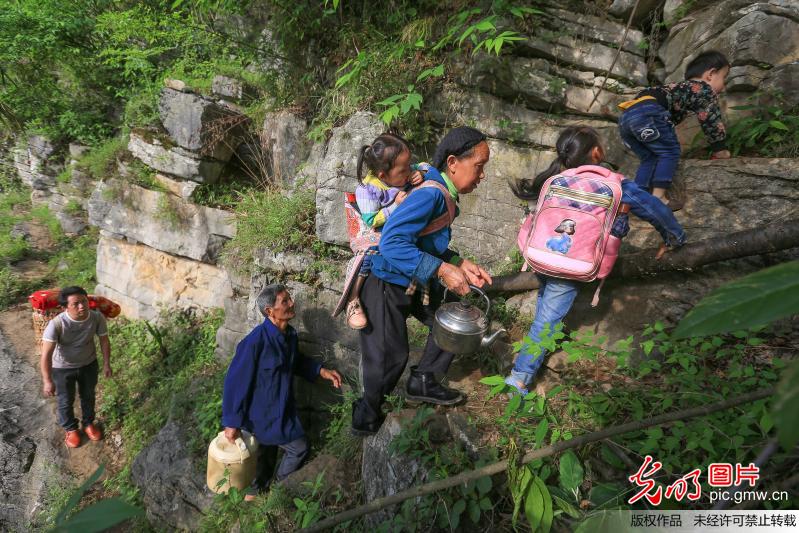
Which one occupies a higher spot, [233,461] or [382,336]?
[382,336]

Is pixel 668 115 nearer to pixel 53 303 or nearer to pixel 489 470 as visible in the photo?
pixel 489 470

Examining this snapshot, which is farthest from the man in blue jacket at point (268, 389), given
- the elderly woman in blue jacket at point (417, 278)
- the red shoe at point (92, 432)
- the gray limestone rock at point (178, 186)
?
the gray limestone rock at point (178, 186)

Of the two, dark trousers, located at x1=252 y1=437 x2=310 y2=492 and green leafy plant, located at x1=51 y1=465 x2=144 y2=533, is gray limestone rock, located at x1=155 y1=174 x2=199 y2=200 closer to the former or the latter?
dark trousers, located at x1=252 y1=437 x2=310 y2=492

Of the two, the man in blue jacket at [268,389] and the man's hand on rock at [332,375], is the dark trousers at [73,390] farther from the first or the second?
the man's hand on rock at [332,375]

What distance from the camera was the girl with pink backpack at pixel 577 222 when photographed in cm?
263

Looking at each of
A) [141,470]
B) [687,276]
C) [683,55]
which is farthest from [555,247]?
[141,470]

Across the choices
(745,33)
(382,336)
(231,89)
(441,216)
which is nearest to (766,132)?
(745,33)

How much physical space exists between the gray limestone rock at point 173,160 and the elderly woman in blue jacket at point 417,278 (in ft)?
16.2

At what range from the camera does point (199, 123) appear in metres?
6.22

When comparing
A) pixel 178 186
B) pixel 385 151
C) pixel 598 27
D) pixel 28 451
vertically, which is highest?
pixel 598 27

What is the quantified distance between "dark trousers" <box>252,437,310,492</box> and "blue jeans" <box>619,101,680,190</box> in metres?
4.03

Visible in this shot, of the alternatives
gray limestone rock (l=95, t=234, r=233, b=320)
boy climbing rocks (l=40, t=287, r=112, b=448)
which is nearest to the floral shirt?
gray limestone rock (l=95, t=234, r=233, b=320)

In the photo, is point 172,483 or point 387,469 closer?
point 387,469

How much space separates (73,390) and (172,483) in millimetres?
2252
